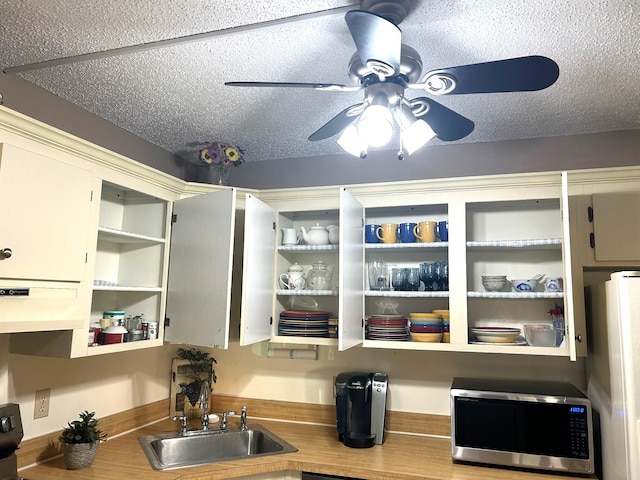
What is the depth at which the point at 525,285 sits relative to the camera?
2260 mm

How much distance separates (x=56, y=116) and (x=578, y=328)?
251 cm

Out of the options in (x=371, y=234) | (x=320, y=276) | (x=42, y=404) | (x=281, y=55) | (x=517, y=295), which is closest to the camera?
(x=281, y=55)

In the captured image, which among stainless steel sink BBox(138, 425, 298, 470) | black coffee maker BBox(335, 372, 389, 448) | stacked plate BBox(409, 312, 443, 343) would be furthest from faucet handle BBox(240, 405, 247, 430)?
stacked plate BBox(409, 312, 443, 343)

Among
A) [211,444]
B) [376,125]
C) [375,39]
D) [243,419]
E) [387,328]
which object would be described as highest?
[375,39]

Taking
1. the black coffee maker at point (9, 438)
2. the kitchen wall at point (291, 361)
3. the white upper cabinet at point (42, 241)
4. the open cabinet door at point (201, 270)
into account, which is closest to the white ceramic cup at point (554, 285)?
the kitchen wall at point (291, 361)

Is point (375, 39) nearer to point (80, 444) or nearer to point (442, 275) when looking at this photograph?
point (442, 275)

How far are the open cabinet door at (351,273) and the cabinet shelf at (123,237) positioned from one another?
0.94 metres

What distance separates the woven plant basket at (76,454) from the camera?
198 centimetres

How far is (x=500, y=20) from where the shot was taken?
1594 millimetres

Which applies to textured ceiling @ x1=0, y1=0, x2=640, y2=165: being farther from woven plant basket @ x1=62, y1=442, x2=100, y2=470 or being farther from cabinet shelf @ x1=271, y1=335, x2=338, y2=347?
woven plant basket @ x1=62, y1=442, x2=100, y2=470

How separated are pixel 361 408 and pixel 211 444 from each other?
0.80 m

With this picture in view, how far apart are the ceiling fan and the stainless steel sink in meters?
1.57

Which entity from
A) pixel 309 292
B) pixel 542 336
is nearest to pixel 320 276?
pixel 309 292

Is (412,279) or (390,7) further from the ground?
(390,7)
